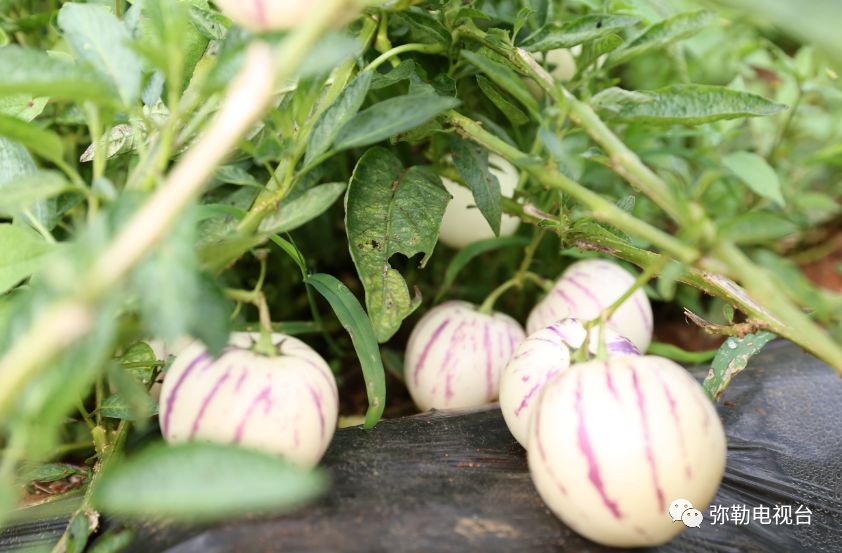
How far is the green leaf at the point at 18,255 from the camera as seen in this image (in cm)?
59

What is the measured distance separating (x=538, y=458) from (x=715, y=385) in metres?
0.29

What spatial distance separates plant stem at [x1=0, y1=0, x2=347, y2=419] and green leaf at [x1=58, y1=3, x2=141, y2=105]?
18 cm

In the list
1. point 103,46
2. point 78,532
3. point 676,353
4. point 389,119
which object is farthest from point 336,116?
point 676,353

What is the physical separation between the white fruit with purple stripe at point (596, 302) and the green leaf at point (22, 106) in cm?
60

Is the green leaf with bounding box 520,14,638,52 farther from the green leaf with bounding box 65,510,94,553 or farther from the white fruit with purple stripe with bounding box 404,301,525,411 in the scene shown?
the green leaf with bounding box 65,510,94,553

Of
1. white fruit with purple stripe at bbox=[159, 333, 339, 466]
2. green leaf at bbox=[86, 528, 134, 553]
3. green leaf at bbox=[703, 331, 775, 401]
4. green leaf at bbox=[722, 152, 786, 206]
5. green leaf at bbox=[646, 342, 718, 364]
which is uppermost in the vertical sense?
white fruit with purple stripe at bbox=[159, 333, 339, 466]

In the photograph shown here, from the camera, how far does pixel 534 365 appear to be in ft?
2.27

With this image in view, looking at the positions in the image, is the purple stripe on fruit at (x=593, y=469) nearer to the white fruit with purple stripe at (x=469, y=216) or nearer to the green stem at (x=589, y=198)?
the green stem at (x=589, y=198)

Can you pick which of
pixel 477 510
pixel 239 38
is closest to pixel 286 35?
pixel 239 38

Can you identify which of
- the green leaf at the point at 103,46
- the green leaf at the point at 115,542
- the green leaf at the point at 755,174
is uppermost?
the green leaf at the point at 103,46

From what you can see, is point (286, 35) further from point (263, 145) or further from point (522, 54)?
point (522, 54)

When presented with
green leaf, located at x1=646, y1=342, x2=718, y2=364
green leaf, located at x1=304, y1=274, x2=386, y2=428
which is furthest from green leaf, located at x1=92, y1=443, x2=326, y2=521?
green leaf, located at x1=646, y1=342, x2=718, y2=364

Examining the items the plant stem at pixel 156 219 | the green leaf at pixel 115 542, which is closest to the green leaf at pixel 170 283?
the plant stem at pixel 156 219

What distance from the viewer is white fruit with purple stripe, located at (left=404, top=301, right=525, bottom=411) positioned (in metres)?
0.89
